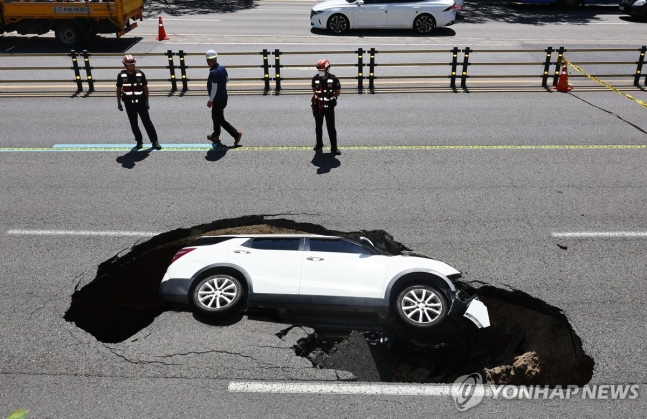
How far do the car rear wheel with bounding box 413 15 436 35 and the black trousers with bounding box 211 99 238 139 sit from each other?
13389 mm

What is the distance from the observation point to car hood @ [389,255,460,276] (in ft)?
24.1

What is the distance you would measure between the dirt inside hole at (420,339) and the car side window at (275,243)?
1205 millimetres

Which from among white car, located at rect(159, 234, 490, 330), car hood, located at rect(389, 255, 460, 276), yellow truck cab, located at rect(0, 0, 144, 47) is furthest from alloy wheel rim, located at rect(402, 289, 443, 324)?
yellow truck cab, located at rect(0, 0, 144, 47)

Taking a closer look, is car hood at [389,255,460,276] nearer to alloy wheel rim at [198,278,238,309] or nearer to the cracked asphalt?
the cracked asphalt

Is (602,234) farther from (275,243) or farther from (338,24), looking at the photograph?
(338,24)

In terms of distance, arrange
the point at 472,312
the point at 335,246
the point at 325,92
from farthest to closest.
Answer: the point at 325,92 → the point at 335,246 → the point at 472,312

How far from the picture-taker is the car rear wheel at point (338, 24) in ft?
76.6

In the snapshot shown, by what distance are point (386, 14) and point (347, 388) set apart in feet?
64.6

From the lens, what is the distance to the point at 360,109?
50.2ft

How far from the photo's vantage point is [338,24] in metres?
23.5

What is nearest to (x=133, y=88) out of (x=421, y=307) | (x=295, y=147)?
(x=295, y=147)

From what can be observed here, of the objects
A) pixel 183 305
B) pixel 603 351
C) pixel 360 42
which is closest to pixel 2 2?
pixel 360 42

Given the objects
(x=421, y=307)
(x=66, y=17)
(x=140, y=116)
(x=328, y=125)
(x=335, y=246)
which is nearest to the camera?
(x=421, y=307)

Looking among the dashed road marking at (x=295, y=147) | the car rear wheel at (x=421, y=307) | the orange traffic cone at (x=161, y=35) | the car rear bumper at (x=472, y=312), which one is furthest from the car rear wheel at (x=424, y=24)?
the car rear wheel at (x=421, y=307)
